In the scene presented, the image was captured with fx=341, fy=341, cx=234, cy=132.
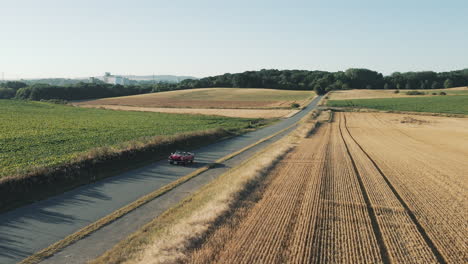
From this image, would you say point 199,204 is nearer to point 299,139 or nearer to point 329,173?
point 329,173

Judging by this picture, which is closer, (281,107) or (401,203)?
(401,203)

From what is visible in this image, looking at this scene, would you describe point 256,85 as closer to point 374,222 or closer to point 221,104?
point 221,104

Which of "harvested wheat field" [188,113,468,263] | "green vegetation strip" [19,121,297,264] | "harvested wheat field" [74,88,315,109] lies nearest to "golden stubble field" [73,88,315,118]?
"harvested wheat field" [74,88,315,109]

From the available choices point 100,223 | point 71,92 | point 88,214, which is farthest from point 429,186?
point 71,92

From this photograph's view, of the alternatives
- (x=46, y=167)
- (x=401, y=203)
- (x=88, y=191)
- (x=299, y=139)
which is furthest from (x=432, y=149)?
(x=46, y=167)

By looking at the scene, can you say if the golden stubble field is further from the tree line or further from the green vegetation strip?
the green vegetation strip

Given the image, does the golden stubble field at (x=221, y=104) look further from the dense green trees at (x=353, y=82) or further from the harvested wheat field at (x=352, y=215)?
the harvested wheat field at (x=352, y=215)
